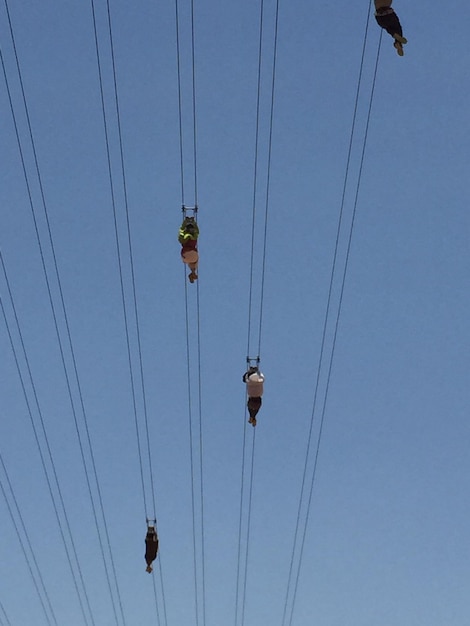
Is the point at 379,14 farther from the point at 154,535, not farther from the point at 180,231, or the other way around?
the point at 154,535

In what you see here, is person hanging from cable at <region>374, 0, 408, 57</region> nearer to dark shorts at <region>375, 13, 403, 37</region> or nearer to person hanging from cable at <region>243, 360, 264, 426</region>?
dark shorts at <region>375, 13, 403, 37</region>

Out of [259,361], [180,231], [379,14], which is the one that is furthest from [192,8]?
[259,361]

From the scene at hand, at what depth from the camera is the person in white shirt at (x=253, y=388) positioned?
2247 centimetres

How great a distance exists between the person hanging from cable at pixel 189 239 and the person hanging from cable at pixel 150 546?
282 inches

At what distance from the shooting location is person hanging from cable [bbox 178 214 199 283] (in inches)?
810

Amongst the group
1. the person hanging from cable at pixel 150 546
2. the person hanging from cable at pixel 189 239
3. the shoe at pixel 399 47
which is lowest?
the person hanging from cable at pixel 150 546

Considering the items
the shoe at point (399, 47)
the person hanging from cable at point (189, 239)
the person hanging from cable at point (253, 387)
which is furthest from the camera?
the person hanging from cable at point (253, 387)

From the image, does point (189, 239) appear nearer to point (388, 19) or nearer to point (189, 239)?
point (189, 239)

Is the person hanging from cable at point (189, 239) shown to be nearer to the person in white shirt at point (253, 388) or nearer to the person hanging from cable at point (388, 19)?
the person in white shirt at point (253, 388)

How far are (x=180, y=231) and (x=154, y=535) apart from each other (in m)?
7.86

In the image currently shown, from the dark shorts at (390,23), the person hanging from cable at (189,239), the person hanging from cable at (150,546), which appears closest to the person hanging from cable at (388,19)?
the dark shorts at (390,23)

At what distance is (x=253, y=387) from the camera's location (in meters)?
22.5

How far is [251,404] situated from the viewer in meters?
22.6

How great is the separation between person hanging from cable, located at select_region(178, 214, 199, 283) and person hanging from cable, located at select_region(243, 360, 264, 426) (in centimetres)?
295
